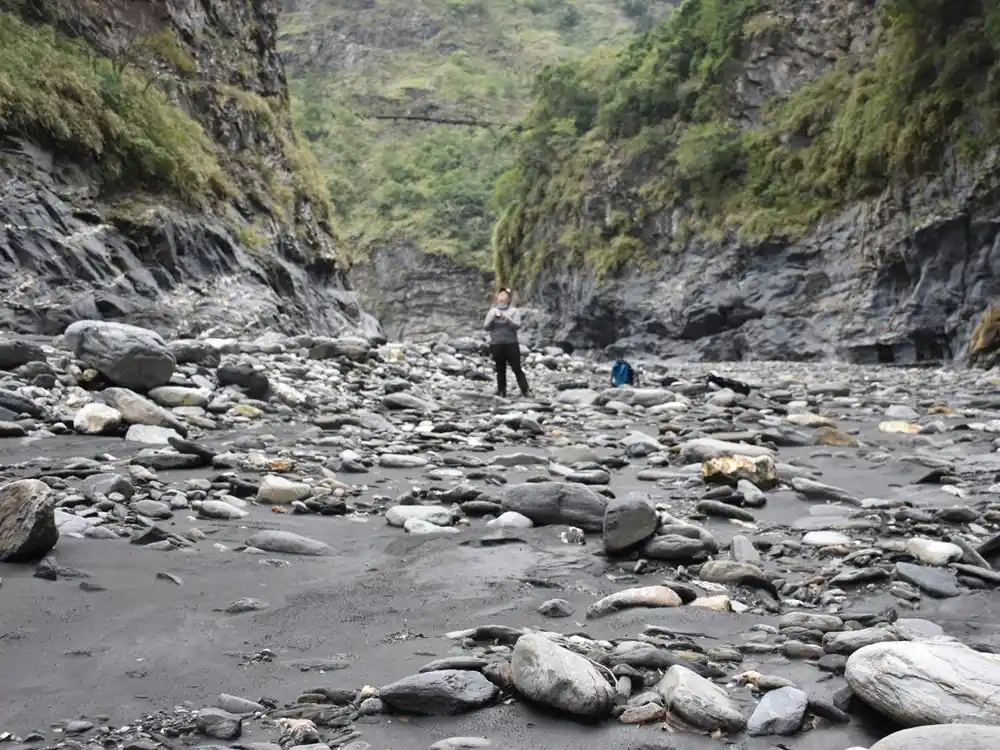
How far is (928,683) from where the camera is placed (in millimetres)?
1736

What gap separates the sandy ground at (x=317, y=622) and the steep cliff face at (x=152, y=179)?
8293 millimetres

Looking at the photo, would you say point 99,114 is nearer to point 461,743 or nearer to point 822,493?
point 822,493

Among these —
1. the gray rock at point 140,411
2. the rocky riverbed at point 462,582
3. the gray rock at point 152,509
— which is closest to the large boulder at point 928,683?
the rocky riverbed at point 462,582

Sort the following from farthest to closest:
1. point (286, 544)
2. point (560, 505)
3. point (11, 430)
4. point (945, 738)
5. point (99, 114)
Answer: point (99, 114) → point (11, 430) → point (560, 505) → point (286, 544) → point (945, 738)

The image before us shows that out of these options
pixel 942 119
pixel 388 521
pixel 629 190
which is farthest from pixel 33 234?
pixel 629 190

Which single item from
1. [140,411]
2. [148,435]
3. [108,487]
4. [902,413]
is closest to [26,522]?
[108,487]

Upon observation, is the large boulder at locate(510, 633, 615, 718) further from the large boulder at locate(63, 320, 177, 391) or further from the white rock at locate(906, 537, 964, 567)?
the large boulder at locate(63, 320, 177, 391)

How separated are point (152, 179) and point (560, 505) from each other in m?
12.0

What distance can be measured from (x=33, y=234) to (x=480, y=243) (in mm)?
42943

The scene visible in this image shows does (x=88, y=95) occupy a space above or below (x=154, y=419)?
above

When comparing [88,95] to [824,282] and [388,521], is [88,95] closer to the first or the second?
[388,521]

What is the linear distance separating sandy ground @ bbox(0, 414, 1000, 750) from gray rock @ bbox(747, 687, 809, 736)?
0.03 meters

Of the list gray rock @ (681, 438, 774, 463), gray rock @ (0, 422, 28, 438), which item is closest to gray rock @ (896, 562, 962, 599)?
gray rock @ (681, 438, 774, 463)

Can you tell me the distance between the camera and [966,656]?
5.90ft
